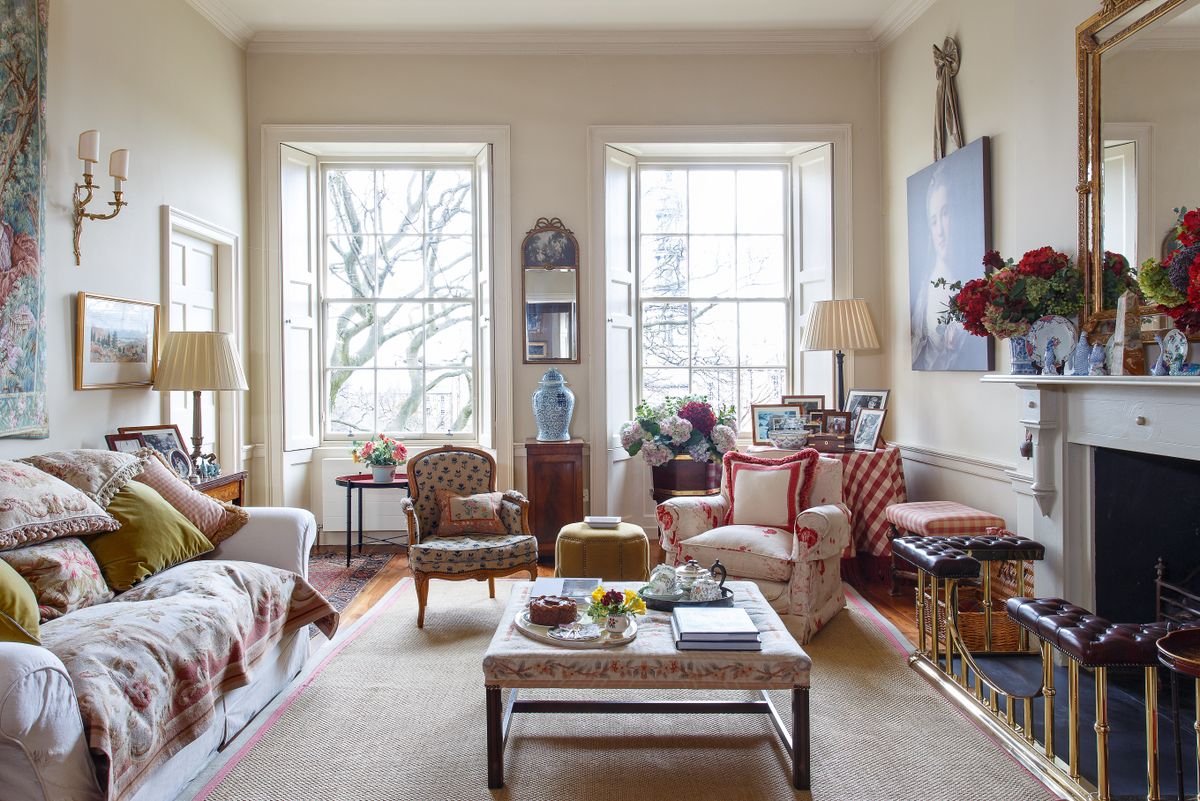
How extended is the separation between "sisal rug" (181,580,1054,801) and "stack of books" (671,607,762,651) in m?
0.40

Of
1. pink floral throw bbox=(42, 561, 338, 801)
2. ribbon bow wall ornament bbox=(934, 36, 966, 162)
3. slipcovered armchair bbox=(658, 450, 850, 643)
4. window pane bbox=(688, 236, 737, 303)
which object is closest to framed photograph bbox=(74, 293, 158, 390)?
pink floral throw bbox=(42, 561, 338, 801)

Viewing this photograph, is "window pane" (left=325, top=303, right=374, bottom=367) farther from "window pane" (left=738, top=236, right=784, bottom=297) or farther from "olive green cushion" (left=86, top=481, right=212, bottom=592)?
"olive green cushion" (left=86, top=481, right=212, bottom=592)

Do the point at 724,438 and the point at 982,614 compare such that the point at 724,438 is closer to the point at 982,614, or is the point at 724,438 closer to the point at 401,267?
the point at 982,614

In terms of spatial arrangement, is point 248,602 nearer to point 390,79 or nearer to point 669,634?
point 669,634

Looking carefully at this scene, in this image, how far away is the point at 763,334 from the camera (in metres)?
6.03

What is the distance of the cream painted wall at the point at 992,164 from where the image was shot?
334 cm

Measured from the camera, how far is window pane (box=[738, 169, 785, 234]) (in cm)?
600

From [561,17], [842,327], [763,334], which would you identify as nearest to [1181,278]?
[842,327]

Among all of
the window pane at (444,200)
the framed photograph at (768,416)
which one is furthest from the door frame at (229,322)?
the framed photograph at (768,416)

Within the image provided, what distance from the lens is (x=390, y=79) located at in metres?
5.52

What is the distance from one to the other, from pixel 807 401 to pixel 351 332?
11.0 ft

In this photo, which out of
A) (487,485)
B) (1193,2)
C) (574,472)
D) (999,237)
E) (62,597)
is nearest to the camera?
(62,597)

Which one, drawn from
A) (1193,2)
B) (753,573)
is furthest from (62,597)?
(1193,2)

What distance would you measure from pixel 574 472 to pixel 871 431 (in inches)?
74.4
